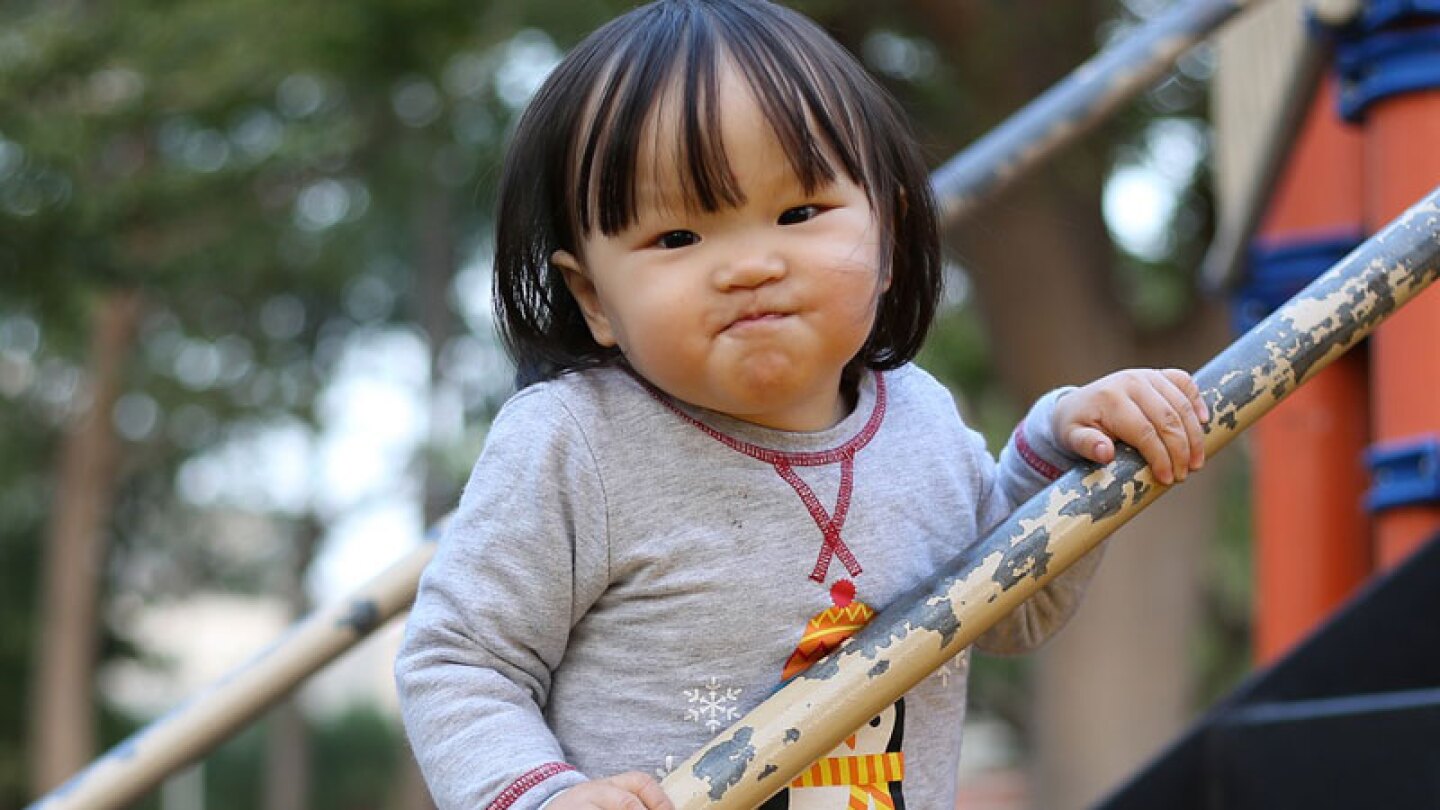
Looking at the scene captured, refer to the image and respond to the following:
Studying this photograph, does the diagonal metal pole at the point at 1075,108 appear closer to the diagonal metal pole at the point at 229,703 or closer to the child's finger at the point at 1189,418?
the diagonal metal pole at the point at 229,703

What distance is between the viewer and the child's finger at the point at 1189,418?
1.37m

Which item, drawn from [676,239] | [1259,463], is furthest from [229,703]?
[1259,463]

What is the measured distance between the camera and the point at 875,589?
1.49 m

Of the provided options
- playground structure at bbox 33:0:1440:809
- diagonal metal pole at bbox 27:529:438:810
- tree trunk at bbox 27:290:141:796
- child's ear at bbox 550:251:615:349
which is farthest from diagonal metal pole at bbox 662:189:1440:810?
tree trunk at bbox 27:290:141:796

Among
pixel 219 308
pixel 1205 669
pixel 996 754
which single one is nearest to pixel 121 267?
pixel 219 308

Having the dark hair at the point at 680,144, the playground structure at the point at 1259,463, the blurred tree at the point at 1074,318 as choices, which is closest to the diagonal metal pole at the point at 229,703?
the playground structure at the point at 1259,463

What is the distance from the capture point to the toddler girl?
139cm

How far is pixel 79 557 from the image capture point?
1390 centimetres

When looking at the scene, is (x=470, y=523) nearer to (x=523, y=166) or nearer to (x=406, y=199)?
(x=523, y=166)

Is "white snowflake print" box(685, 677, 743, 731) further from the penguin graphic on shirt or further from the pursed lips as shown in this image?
→ the pursed lips

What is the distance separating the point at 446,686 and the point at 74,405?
1457cm

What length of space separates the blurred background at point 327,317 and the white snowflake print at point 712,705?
519 mm

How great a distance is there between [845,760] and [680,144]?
51 cm

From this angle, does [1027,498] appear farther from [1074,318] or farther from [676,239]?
[1074,318]
